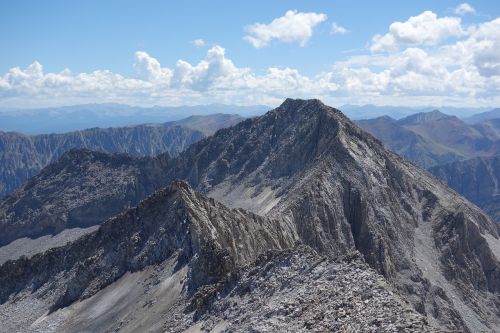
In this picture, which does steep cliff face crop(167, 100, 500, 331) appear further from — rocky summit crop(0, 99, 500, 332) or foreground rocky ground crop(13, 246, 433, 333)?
foreground rocky ground crop(13, 246, 433, 333)

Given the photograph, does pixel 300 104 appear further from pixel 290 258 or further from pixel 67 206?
pixel 290 258

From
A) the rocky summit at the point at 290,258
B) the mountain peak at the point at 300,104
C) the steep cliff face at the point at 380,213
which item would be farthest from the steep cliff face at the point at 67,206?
the mountain peak at the point at 300,104

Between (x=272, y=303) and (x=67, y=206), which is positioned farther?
(x=67, y=206)

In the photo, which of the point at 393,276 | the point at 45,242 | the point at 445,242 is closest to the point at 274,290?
the point at 393,276

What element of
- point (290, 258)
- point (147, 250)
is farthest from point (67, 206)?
point (290, 258)

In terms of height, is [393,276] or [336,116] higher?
[336,116]

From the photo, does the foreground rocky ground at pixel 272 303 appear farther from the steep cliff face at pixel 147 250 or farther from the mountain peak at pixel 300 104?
the mountain peak at pixel 300 104

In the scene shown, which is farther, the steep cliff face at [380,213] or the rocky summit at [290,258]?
the steep cliff face at [380,213]

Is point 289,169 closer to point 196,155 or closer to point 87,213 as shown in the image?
point 196,155
